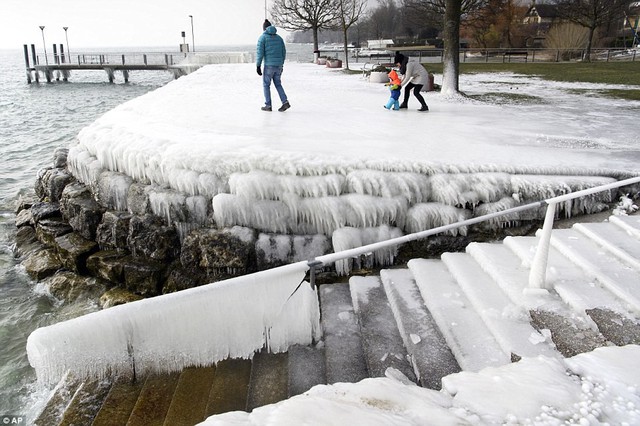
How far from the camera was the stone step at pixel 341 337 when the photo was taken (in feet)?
12.4

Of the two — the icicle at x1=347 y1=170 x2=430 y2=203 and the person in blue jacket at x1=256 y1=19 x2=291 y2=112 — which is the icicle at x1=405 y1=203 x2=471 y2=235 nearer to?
the icicle at x1=347 y1=170 x2=430 y2=203

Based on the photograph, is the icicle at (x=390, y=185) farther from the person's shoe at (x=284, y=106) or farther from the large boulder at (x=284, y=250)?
the person's shoe at (x=284, y=106)

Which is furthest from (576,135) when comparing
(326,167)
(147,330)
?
(147,330)

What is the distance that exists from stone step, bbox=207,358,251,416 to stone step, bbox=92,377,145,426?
63cm

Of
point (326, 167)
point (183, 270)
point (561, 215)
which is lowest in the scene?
point (183, 270)

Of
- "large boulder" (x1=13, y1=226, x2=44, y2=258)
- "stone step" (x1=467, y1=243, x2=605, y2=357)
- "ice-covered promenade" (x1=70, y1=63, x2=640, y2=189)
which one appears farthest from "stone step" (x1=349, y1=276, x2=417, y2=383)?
"large boulder" (x1=13, y1=226, x2=44, y2=258)

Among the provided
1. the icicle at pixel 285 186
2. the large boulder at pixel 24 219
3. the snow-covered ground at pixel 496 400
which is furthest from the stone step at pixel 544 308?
the large boulder at pixel 24 219

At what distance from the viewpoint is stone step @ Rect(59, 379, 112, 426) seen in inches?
148

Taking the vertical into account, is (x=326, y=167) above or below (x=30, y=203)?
above

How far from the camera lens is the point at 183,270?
639 cm

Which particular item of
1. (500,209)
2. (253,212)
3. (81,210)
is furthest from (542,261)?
(81,210)

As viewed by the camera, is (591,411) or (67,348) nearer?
(591,411)

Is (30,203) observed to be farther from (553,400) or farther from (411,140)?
(553,400)

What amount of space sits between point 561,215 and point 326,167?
294 centimetres
